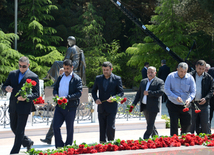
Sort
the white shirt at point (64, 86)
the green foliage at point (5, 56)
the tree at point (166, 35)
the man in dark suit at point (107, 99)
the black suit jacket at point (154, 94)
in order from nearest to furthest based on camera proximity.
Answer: the white shirt at point (64, 86)
the man in dark suit at point (107, 99)
the black suit jacket at point (154, 94)
the tree at point (166, 35)
the green foliage at point (5, 56)

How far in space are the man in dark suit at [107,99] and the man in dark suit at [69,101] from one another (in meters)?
0.54

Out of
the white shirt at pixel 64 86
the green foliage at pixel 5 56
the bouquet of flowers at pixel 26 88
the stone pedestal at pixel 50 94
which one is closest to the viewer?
the bouquet of flowers at pixel 26 88

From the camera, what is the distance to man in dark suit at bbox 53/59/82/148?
579 centimetres

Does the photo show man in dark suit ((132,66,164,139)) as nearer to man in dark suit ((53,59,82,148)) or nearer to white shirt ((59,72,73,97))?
man in dark suit ((53,59,82,148))

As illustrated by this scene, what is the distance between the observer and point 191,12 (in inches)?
842

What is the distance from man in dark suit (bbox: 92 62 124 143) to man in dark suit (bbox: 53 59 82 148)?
0.54 metres

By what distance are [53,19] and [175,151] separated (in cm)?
2588

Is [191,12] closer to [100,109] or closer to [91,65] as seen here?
[91,65]

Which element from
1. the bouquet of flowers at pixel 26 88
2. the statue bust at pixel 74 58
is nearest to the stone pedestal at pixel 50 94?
the statue bust at pixel 74 58

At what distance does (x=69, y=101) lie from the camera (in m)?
5.80

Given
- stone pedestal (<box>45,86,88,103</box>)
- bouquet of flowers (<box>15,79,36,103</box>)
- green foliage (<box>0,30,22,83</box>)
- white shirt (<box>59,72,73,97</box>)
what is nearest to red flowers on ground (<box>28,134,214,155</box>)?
bouquet of flowers (<box>15,79,36,103</box>)

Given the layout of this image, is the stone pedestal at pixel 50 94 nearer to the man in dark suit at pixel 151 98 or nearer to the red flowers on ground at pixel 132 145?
the man in dark suit at pixel 151 98

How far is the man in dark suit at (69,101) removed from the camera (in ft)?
19.0

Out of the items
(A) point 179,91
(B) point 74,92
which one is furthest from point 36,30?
(A) point 179,91
